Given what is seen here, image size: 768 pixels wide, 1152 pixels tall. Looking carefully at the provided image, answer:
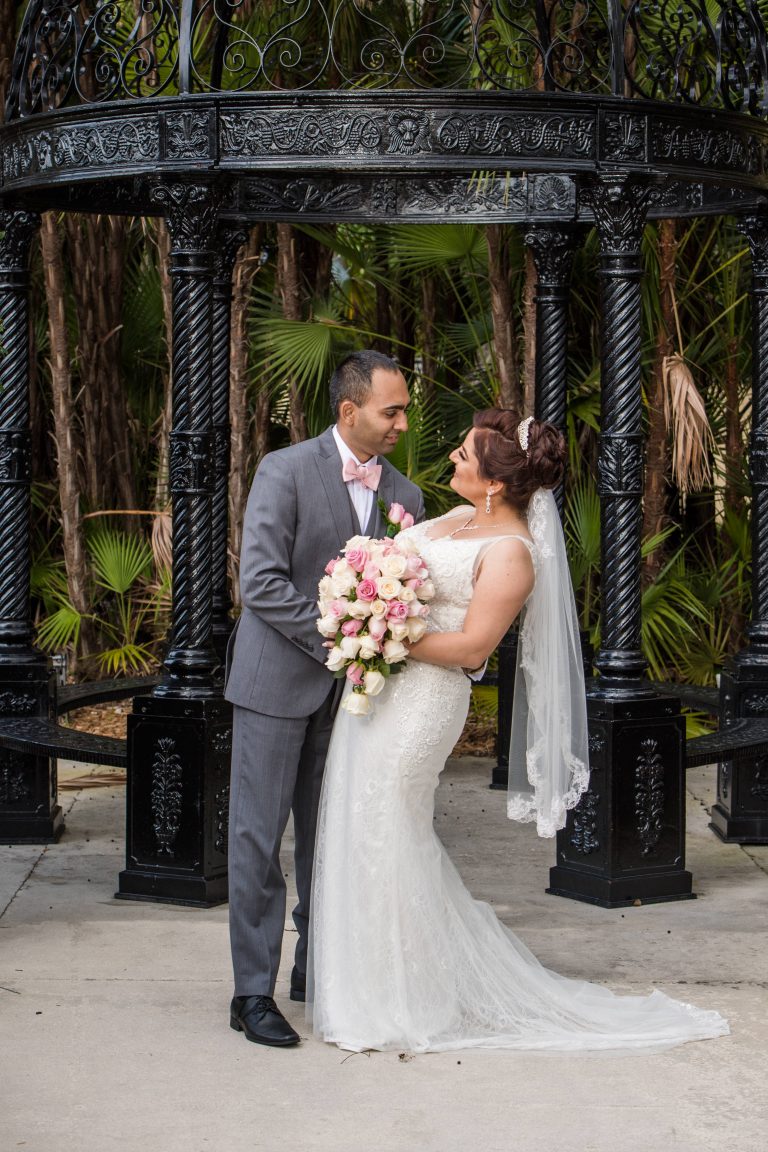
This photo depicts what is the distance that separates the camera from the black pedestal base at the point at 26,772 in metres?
7.21

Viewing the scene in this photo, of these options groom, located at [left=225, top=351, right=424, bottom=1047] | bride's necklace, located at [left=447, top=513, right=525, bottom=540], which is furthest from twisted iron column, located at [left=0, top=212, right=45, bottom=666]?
bride's necklace, located at [left=447, top=513, right=525, bottom=540]

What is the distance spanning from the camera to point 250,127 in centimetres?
594

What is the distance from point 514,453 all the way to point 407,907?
1.34m

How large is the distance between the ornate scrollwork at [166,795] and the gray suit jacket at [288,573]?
1539 mm

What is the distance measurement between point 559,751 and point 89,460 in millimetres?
6413

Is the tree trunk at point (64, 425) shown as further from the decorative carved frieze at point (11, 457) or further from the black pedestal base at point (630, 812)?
the black pedestal base at point (630, 812)

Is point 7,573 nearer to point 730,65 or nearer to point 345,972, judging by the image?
point 345,972

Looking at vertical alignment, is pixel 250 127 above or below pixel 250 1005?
above

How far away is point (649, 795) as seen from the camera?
634 centimetres

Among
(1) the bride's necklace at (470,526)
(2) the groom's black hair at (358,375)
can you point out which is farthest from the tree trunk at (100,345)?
(1) the bride's necklace at (470,526)

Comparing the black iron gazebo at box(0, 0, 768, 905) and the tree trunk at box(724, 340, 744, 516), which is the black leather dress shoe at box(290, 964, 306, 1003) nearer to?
the black iron gazebo at box(0, 0, 768, 905)

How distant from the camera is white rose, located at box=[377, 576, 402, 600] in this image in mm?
4438

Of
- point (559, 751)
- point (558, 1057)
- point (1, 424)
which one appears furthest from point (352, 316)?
point (558, 1057)

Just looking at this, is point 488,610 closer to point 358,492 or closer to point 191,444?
point 358,492
